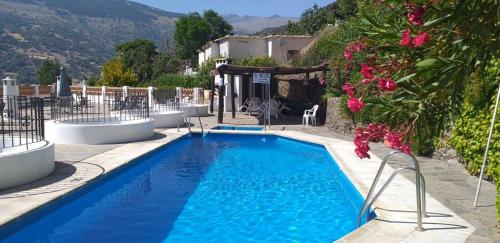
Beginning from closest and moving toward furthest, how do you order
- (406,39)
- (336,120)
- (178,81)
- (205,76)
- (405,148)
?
(406,39) < (405,148) < (336,120) < (205,76) < (178,81)

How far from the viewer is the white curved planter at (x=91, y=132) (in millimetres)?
13789

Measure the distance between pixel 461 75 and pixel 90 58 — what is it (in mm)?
147859

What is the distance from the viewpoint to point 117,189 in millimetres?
9938

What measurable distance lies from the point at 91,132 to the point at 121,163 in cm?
353

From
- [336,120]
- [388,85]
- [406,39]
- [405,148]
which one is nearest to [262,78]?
[336,120]

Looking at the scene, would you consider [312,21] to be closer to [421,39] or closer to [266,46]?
[266,46]

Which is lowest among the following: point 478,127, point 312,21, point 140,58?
point 478,127

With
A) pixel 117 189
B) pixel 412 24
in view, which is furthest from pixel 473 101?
pixel 117 189

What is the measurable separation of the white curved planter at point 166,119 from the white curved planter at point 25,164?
9667mm

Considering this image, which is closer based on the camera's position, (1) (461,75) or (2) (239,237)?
(1) (461,75)

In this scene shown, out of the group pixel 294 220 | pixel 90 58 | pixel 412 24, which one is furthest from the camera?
pixel 90 58

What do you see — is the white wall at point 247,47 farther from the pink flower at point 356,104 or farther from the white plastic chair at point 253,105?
the pink flower at point 356,104

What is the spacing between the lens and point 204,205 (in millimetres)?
8922

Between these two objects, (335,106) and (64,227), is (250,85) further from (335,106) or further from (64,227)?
(64,227)
